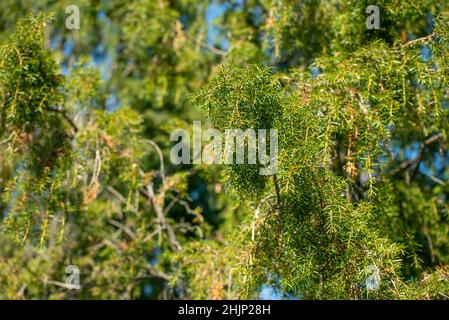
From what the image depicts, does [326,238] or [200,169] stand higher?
[200,169]

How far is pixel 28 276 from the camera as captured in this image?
554 cm

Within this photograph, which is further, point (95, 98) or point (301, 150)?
point (95, 98)

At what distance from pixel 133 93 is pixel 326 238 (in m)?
4.40

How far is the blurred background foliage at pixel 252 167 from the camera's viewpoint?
320 cm

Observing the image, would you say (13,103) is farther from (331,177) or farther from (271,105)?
(331,177)

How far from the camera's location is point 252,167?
326cm

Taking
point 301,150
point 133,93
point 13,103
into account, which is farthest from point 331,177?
point 133,93

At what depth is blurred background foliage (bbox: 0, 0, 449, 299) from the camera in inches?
126

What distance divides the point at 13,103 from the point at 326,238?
197 centimetres

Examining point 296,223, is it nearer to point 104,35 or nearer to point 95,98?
point 95,98
